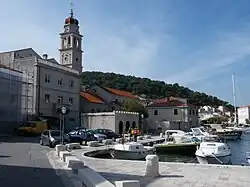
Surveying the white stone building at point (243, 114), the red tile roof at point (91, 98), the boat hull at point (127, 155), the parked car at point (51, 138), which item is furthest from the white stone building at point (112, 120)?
the white stone building at point (243, 114)

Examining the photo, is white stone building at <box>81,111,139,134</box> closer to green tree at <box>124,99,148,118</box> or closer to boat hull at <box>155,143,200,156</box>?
green tree at <box>124,99,148,118</box>

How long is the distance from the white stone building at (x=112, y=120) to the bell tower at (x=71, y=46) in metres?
23.0

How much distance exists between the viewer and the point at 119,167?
60.6 ft

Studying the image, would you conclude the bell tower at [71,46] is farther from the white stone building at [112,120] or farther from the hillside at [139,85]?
the hillside at [139,85]

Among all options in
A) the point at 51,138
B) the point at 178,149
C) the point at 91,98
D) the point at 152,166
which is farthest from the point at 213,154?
the point at 91,98

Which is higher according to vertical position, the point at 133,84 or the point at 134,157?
the point at 133,84

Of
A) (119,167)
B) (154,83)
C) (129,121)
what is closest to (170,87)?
(154,83)

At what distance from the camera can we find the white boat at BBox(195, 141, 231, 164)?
27.8 m

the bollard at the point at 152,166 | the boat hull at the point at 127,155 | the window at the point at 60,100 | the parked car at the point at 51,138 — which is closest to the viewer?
the bollard at the point at 152,166

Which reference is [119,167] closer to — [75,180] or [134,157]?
[75,180]

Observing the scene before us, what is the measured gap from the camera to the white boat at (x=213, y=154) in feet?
91.2

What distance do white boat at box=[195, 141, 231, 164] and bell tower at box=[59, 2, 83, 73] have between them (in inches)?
2219

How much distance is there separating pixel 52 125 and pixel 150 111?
98.6 feet

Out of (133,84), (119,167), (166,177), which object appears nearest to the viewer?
(166,177)
